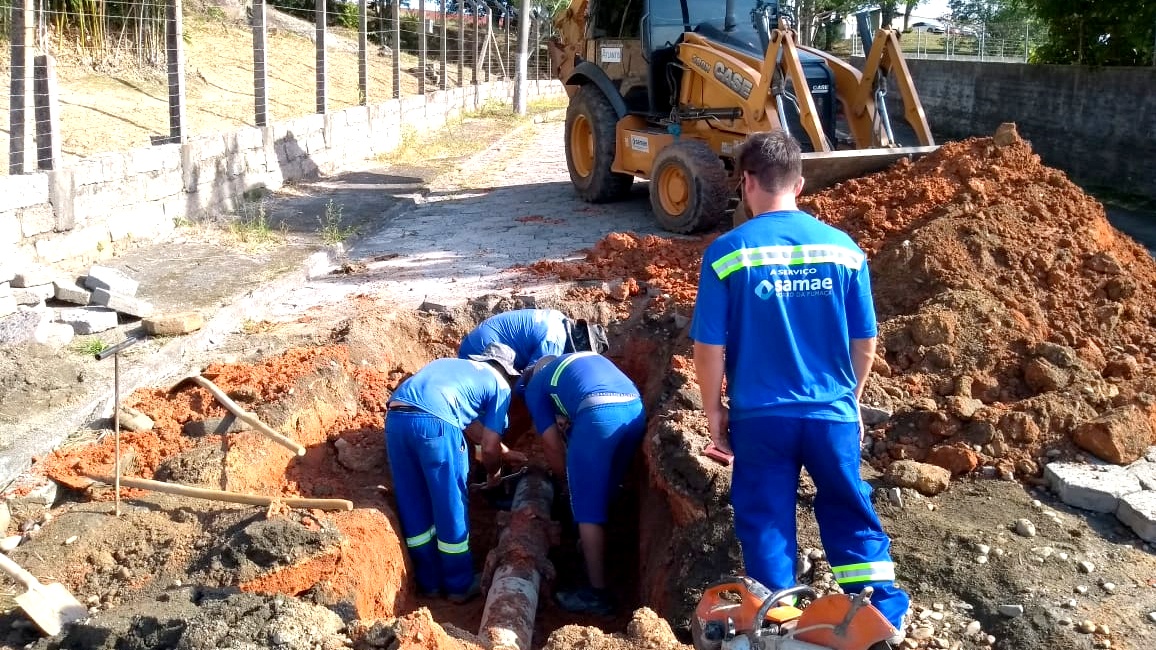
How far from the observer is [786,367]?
3.55m

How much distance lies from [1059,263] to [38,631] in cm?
583

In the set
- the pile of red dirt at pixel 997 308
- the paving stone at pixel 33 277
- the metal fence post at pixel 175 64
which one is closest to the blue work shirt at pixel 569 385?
the pile of red dirt at pixel 997 308

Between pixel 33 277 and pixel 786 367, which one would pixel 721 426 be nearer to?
pixel 786 367

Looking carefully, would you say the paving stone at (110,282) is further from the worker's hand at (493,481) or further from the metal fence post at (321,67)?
the metal fence post at (321,67)

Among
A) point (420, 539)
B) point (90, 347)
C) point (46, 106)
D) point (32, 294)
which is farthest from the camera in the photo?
point (46, 106)

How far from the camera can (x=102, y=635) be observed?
140 inches

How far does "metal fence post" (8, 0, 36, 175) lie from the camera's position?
728 cm

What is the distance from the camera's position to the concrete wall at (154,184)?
7426 mm

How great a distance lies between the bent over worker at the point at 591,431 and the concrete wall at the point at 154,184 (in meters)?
4.20

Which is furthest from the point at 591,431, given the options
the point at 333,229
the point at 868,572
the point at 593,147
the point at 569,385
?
the point at 593,147

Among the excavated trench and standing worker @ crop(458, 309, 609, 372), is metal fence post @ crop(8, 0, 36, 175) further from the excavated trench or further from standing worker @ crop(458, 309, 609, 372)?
standing worker @ crop(458, 309, 609, 372)

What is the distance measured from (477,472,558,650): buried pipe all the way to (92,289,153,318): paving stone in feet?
9.70

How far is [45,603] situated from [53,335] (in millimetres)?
2944

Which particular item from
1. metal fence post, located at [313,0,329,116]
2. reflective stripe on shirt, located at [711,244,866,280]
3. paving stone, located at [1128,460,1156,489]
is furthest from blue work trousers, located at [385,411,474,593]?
metal fence post, located at [313,0,329,116]
